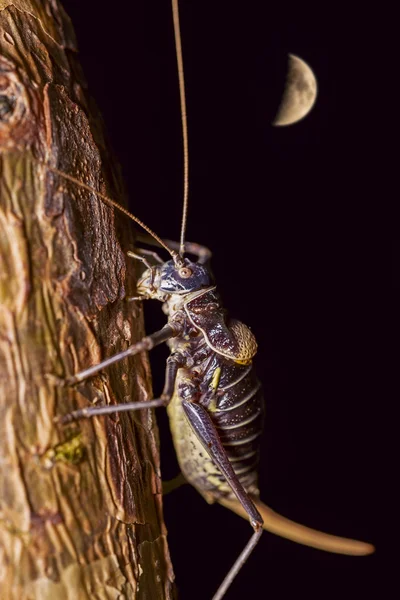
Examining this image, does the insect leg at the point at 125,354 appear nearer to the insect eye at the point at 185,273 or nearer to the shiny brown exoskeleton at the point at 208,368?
the shiny brown exoskeleton at the point at 208,368

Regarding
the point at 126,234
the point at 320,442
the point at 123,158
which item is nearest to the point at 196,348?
the point at 126,234

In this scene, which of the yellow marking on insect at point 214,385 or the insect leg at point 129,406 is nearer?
the insect leg at point 129,406

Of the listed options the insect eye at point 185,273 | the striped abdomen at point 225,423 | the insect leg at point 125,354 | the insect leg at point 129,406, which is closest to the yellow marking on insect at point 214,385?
the striped abdomen at point 225,423

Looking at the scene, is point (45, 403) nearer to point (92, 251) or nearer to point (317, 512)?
point (92, 251)

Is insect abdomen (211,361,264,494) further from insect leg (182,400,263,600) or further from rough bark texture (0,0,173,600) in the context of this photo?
rough bark texture (0,0,173,600)

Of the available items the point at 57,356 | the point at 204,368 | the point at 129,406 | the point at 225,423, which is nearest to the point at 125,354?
the point at 129,406

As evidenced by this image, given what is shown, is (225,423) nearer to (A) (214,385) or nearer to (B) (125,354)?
(A) (214,385)

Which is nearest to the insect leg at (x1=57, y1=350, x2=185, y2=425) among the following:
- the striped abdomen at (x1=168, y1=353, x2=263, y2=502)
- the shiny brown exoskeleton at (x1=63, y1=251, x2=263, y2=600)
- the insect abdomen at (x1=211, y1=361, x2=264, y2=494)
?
the shiny brown exoskeleton at (x1=63, y1=251, x2=263, y2=600)
